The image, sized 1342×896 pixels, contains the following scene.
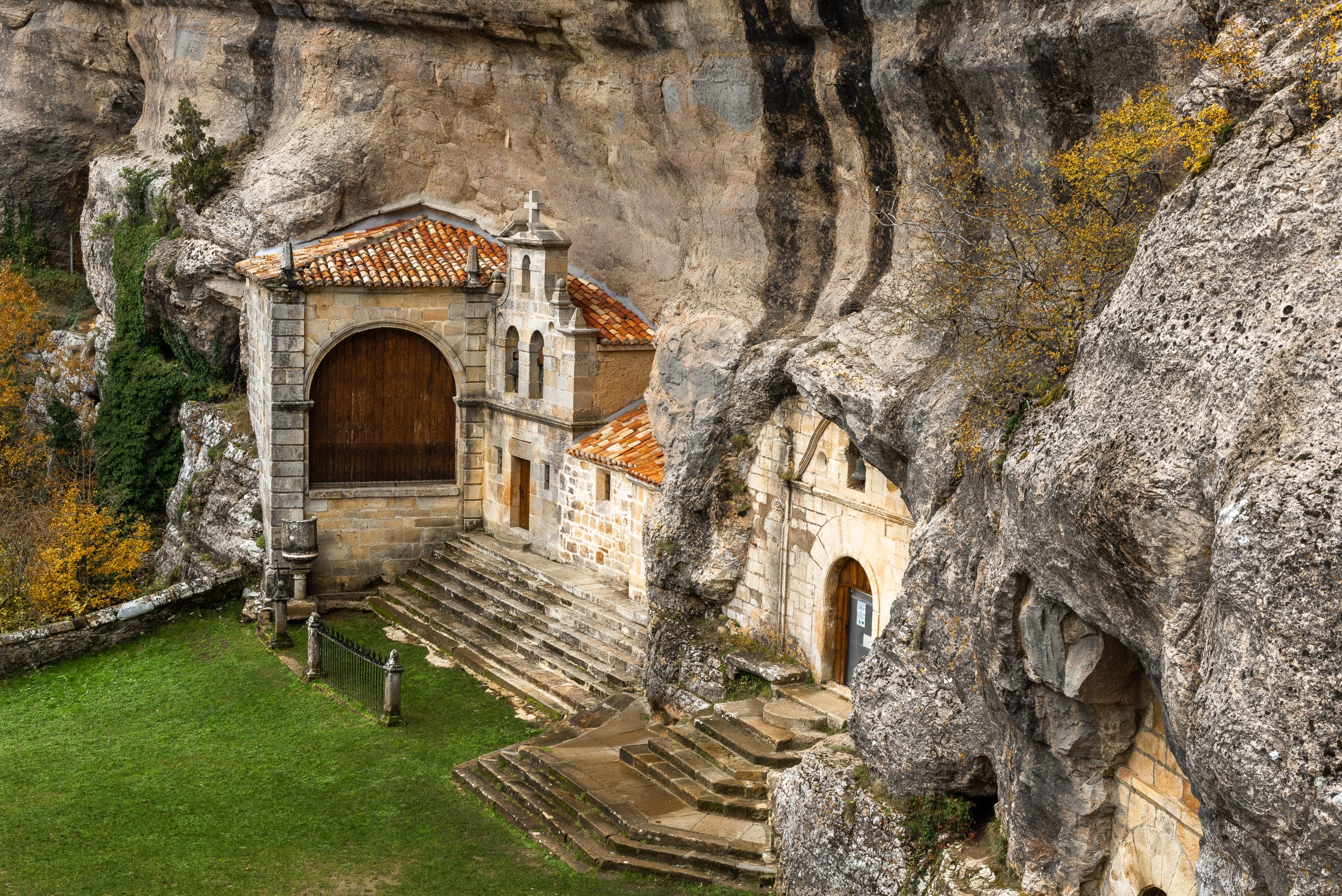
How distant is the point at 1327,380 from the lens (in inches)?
318

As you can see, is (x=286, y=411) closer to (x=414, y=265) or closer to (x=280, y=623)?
(x=414, y=265)

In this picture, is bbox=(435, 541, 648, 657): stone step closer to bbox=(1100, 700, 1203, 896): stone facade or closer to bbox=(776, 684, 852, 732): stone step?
bbox=(776, 684, 852, 732): stone step

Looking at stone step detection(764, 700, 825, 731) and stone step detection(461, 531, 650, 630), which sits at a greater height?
stone step detection(764, 700, 825, 731)

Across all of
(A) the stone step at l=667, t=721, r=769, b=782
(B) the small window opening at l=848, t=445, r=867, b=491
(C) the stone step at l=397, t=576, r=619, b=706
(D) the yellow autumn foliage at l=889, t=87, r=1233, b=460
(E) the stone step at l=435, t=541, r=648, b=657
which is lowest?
(C) the stone step at l=397, t=576, r=619, b=706

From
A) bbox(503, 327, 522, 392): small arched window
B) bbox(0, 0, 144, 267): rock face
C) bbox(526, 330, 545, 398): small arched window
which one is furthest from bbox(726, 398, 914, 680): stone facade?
bbox(0, 0, 144, 267): rock face

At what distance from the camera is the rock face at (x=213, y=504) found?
87.0 feet

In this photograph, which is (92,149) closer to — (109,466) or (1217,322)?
(109,466)

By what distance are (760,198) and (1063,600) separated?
9578 millimetres

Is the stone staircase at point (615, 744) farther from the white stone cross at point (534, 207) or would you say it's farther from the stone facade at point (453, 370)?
the white stone cross at point (534, 207)

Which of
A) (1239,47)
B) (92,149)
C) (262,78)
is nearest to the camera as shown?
(1239,47)

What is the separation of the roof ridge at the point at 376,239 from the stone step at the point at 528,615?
5565 mm

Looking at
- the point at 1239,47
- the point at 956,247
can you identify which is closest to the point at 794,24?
the point at 956,247

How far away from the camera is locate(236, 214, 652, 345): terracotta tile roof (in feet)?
79.1

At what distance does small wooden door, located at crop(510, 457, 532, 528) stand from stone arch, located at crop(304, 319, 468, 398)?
5.77 feet
